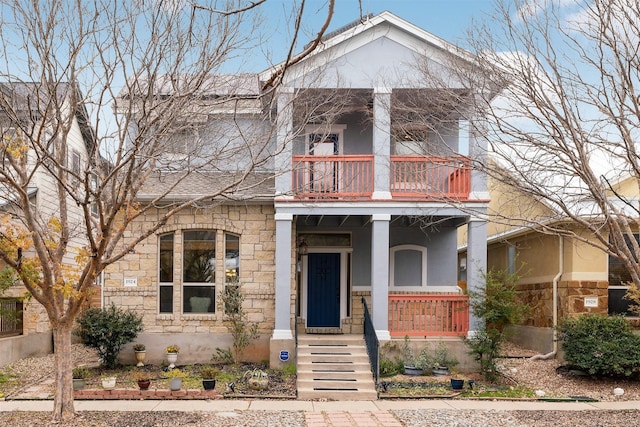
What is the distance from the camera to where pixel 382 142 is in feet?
44.1

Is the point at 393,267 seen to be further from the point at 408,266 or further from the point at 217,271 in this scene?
the point at 217,271

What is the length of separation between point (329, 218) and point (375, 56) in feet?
13.7

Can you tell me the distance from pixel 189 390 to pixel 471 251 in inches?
263

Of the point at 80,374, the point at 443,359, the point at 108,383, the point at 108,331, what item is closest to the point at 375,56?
the point at 443,359

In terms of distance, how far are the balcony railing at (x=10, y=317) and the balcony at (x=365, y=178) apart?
23.0 feet

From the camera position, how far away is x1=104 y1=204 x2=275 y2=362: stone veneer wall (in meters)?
14.1

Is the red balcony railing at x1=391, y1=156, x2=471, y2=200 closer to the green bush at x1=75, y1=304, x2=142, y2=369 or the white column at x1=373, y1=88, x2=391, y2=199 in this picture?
the white column at x1=373, y1=88, x2=391, y2=199

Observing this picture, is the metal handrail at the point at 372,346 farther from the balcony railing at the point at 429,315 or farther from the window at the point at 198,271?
the window at the point at 198,271

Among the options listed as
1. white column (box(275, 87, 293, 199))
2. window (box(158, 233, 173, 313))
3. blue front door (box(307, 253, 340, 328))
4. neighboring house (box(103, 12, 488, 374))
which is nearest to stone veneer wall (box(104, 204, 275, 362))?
neighboring house (box(103, 12, 488, 374))

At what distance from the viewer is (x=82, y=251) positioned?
9008 millimetres

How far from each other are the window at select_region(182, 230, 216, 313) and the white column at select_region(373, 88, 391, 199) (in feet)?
13.5

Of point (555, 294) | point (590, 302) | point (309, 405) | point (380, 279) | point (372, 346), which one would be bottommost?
point (309, 405)

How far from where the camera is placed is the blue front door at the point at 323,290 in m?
15.5

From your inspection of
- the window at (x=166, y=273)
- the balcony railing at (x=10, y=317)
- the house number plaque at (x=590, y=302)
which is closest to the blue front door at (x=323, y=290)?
the window at (x=166, y=273)
